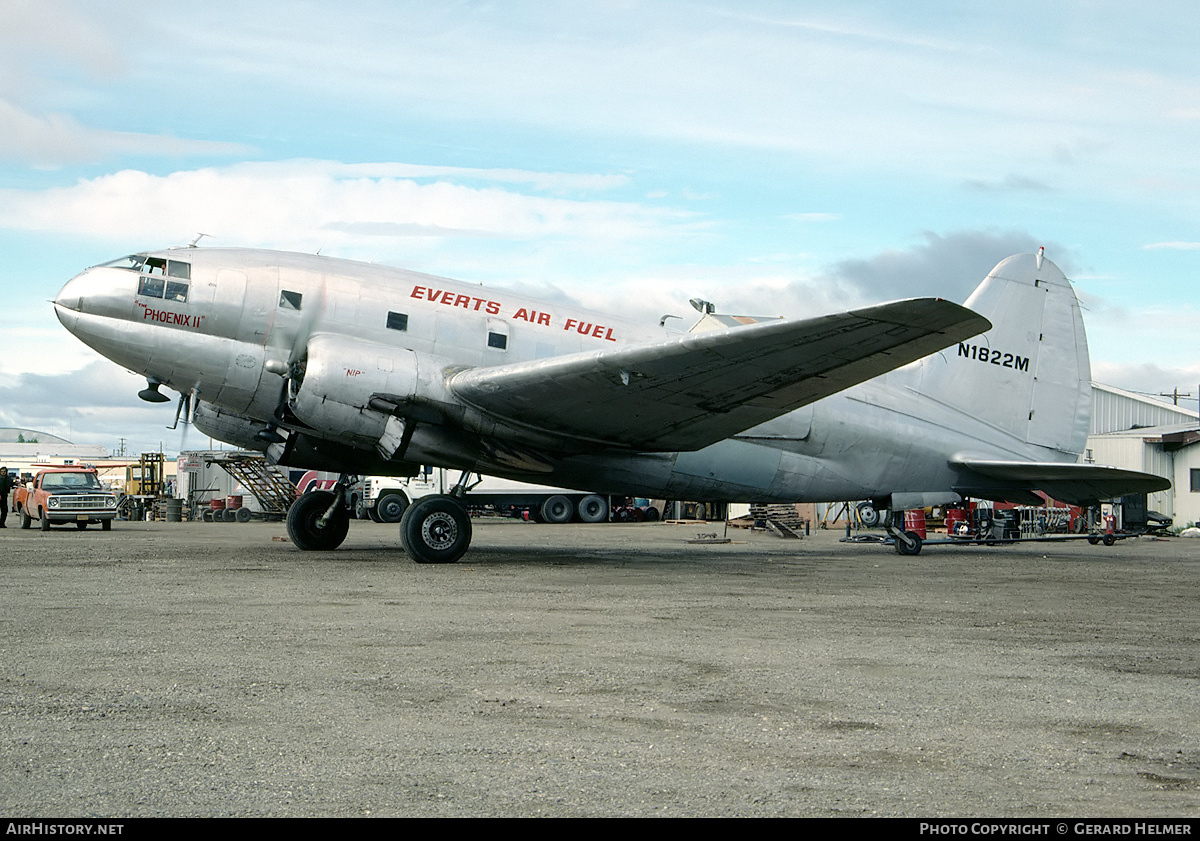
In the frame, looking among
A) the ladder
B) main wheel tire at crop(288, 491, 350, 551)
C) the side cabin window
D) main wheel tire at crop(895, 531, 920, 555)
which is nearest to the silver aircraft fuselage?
the side cabin window

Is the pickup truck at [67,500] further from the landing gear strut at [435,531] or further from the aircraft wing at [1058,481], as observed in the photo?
the aircraft wing at [1058,481]

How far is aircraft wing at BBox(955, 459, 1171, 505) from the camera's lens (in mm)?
17625

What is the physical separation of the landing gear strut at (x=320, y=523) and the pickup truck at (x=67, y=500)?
15.4 metres

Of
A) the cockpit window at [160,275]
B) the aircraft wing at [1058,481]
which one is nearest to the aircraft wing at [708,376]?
the cockpit window at [160,275]

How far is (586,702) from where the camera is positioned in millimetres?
5578

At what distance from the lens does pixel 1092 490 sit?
59.9ft

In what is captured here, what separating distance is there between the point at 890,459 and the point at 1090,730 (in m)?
13.5

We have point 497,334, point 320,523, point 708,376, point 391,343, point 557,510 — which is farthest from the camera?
point 557,510

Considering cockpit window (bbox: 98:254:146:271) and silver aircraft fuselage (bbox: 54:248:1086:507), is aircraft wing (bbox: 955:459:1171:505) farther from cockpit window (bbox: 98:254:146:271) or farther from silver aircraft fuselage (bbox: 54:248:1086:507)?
cockpit window (bbox: 98:254:146:271)

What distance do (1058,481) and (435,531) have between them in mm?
11313

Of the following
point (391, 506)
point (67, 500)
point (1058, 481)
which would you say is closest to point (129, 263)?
point (1058, 481)

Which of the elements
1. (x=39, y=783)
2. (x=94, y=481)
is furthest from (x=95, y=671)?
(x=94, y=481)

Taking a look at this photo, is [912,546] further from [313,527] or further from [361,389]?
[361,389]

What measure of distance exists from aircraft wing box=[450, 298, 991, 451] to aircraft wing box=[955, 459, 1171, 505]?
5.68 meters
